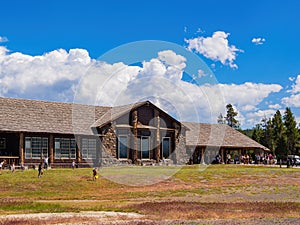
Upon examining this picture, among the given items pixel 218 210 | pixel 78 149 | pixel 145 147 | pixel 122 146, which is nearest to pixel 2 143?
pixel 78 149

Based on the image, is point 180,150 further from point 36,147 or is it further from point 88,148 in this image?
point 36,147

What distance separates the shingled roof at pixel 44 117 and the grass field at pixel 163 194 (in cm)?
989

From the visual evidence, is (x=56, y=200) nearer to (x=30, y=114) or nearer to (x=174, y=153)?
(x=30, y=114)

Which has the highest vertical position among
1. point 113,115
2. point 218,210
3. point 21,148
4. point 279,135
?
point 113,115

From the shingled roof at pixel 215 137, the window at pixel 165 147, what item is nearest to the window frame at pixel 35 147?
the window at pixel 165 147

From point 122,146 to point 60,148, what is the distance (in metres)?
8.11

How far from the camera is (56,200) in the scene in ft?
102

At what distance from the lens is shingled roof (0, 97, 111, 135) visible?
49.5 metres

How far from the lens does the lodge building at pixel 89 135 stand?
49.6 m

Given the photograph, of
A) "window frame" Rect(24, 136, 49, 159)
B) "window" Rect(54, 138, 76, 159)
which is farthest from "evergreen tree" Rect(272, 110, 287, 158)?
"window frame" Rect(24, 136, 49, 159)

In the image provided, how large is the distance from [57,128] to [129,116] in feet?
30.0

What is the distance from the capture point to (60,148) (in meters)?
52.0

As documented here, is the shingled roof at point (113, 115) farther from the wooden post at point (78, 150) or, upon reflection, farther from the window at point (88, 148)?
the wooden post at point (78, 150)

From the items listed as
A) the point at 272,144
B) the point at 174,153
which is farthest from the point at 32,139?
the point at 272,144
